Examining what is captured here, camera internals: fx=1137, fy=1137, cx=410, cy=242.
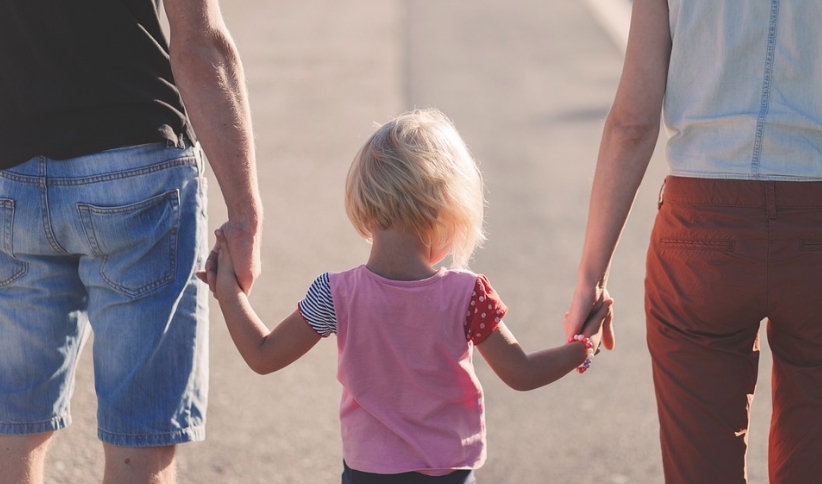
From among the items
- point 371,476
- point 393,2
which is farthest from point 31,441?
point 393,2

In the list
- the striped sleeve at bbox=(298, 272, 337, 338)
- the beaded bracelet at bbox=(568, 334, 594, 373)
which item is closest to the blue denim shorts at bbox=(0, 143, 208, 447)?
the striped sleeve at bbox=(298, 272, 337, 338)

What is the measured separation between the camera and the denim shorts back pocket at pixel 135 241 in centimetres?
262

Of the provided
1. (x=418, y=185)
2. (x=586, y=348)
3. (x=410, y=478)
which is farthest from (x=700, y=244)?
(x=410, y=478)

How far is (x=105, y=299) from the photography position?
266 centimetres

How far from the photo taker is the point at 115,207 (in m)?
2.62

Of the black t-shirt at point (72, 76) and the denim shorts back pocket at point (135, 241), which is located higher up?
the black t-shirt at point (72, 76)

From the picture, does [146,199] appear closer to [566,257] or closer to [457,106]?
[566,257]

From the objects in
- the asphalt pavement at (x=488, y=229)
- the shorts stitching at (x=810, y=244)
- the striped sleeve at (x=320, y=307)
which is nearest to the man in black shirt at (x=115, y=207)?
the striped sleeve at (x=320, y=307)

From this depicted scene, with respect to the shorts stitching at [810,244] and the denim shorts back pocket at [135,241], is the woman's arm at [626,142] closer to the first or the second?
the shorts stitching at [810,244]

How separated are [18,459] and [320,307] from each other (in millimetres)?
848

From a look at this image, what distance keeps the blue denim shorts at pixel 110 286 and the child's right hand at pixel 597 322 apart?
996 millimetres

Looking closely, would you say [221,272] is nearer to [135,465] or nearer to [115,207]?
[115,207]

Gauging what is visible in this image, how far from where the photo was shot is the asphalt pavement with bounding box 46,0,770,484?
14.6 feet

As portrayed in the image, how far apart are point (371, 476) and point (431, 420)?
19cm
